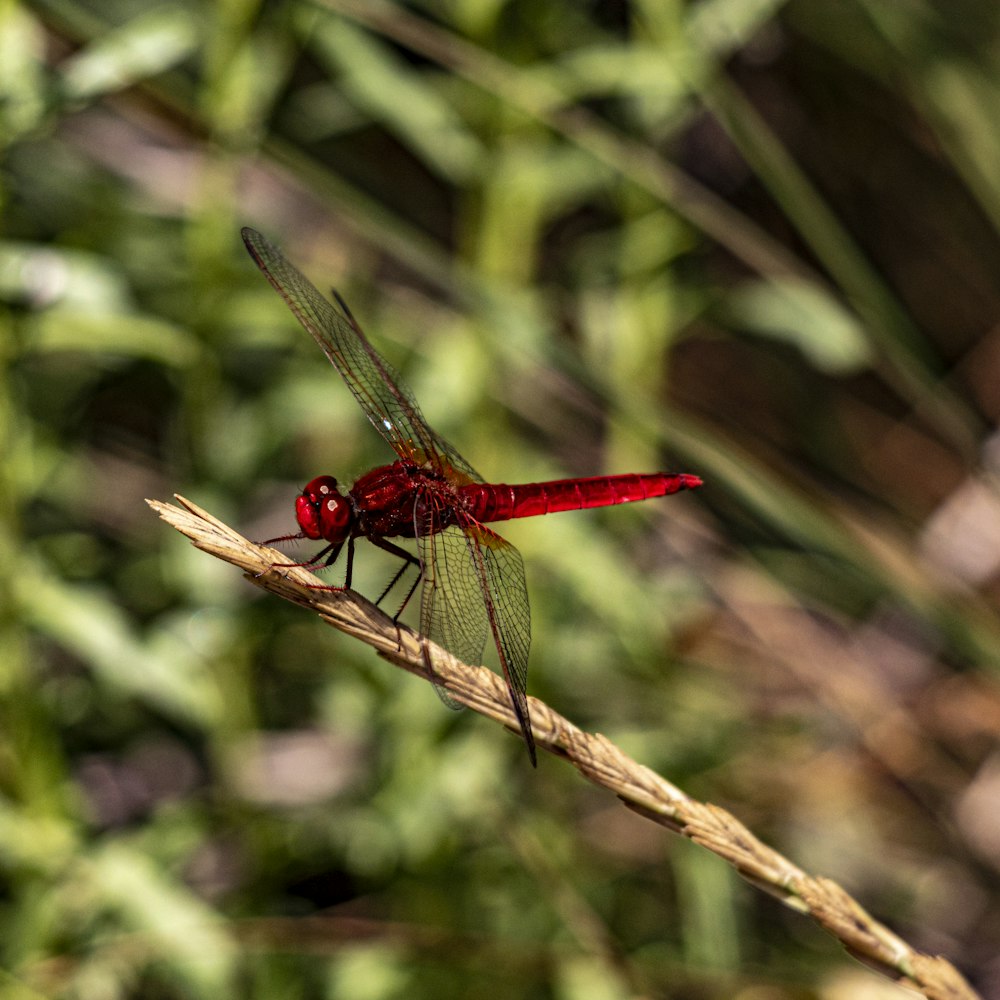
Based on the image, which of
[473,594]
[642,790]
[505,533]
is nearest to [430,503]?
[473,594]

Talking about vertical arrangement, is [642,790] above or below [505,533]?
above

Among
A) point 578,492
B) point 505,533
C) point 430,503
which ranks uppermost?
point 578,492

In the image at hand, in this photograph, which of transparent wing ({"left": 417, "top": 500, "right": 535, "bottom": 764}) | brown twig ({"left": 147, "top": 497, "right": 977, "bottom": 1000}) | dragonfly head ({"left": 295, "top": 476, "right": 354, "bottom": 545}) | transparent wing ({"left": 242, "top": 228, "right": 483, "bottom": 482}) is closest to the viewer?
brown twig ({"left": 147, "top": 497, "right": 977, "bottom": 1000})

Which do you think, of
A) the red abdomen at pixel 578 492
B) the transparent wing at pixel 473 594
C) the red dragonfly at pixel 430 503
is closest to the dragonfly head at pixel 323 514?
the red dragonfly at pixel 430 503

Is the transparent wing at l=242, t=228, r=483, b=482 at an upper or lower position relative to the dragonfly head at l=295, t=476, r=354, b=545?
upper

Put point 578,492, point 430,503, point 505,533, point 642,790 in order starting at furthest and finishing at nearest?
point 505,533
point 578,492
point 430,503
point 642,790

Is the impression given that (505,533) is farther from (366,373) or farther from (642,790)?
(642,790)

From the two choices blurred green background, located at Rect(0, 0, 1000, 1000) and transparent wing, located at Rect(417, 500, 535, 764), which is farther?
blurred green background, located at Rect(0, 0, 1000, 1000)

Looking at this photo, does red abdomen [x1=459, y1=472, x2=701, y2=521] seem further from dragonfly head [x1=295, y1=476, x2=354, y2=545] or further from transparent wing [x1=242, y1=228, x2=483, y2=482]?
dragonfly head [x1=295, y1=476, x2=354, y2=545]

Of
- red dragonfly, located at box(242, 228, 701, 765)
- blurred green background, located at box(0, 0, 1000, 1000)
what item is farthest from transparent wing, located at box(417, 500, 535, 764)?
blurred green background, located at box(0, 0, 1000, 1000)
